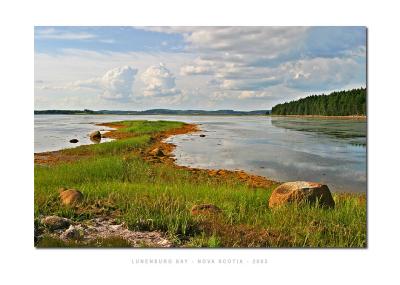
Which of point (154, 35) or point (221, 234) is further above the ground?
point (154, 35)

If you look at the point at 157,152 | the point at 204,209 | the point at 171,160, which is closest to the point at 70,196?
the point at 204,209

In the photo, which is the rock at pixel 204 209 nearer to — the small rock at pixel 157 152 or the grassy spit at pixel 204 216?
the grassy spit at pixel 204 216

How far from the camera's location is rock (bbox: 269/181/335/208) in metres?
6.21

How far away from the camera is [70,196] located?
6227 millimetres

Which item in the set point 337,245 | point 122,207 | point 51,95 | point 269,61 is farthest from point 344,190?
point 51,95

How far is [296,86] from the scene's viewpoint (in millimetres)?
6844

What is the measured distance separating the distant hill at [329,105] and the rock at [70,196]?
11.0ft

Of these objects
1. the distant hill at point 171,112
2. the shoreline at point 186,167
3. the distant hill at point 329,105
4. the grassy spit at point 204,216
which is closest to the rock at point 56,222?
the grassy spit at point 204,216

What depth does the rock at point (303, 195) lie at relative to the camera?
20.4 ft

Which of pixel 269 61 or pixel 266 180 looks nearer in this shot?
pixel 269 61

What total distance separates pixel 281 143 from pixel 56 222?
4.76 metres
